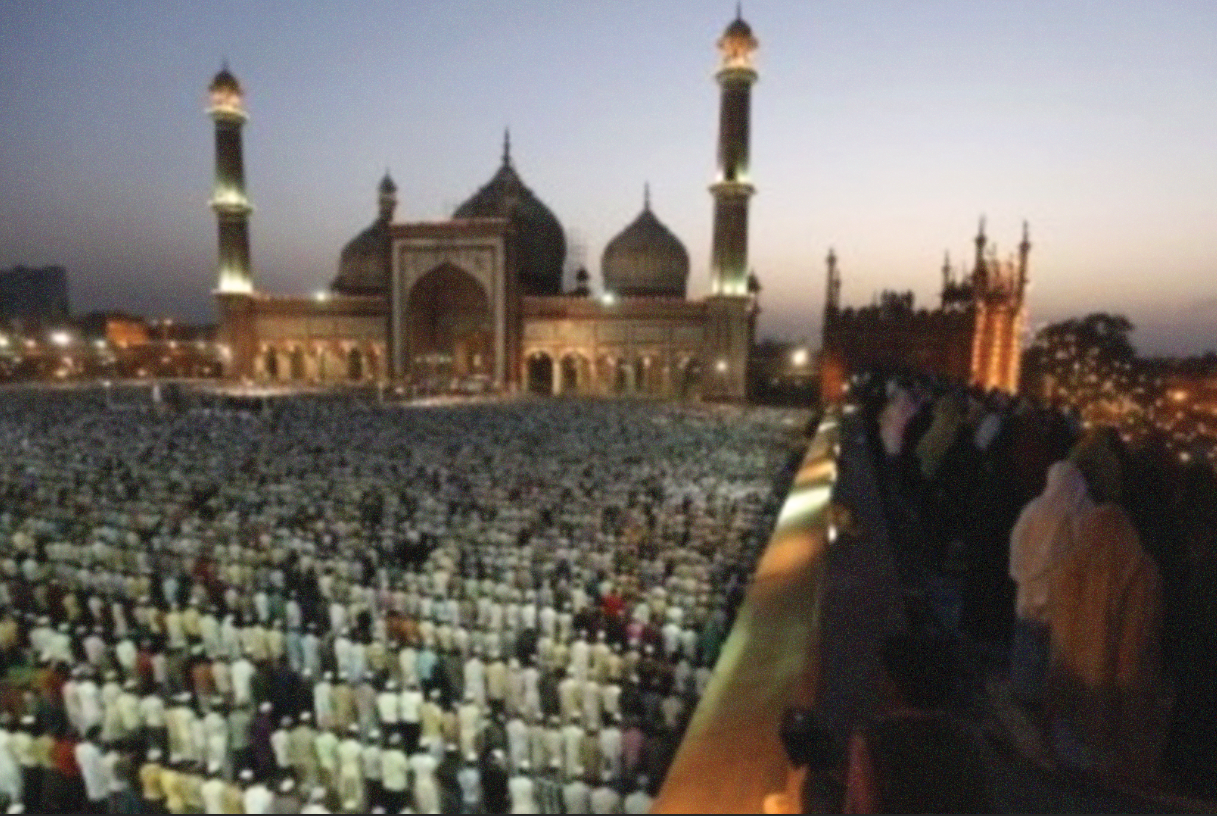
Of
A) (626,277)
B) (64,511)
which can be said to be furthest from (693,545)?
(626,277)

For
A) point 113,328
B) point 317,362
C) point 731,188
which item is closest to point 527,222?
point 731,188

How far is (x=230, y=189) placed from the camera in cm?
4641

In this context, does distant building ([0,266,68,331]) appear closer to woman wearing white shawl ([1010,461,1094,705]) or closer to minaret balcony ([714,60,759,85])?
minaret balcony ([714,60,759,85])

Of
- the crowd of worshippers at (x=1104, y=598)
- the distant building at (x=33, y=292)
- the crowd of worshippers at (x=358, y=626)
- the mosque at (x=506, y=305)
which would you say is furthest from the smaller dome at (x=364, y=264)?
the distant building at (x=33, y=292)

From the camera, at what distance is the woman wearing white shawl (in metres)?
4.48

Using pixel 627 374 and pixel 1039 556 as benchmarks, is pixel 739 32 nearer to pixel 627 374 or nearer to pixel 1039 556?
pixel 627 374

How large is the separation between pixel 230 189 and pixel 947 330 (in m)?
35.2

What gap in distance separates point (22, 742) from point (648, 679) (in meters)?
4.52

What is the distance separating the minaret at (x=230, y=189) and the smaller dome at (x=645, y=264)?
18.4 m

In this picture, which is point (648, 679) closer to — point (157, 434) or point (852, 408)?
point (852, 408)

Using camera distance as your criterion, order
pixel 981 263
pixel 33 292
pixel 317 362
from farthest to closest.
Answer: pixel 33 292, pixel 317 362, pixel 981 263

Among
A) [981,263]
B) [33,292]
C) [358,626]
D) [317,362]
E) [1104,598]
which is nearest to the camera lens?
[1104,598]

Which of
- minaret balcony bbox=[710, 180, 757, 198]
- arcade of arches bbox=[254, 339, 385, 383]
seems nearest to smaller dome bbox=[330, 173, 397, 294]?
arcade of arches bbox=[254, 339, 385, 383]

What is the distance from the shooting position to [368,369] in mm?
46125
